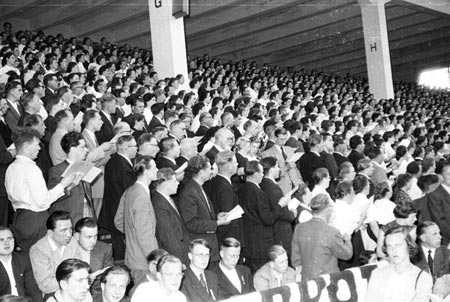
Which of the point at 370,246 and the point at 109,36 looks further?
the point at 109,36

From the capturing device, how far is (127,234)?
553 centimetres

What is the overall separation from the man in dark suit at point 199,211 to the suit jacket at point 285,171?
2.42 meters

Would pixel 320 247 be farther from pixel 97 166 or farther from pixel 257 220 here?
pixel 97 166

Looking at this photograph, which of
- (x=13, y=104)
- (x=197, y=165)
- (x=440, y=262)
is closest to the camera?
(x=440, y=262)

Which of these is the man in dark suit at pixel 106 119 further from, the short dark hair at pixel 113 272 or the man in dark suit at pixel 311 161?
the short dark hair at pixel 113 272

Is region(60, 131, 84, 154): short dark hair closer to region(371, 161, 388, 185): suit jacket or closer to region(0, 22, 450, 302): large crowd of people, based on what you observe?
region(0, 22, 450, 302): large crowd of people

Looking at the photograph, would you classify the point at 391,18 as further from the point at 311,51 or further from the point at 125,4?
the point at 125,4

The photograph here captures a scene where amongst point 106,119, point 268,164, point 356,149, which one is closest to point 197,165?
point 268,164

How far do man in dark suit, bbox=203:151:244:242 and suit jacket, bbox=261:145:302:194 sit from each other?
187 cm

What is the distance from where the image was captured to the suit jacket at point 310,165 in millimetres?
8891

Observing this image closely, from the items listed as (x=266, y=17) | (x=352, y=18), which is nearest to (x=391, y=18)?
(x=352, y=18)

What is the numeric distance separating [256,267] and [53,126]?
292 centimetres

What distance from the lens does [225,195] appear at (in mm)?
6488

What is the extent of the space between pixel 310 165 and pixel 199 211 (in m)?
3.34
